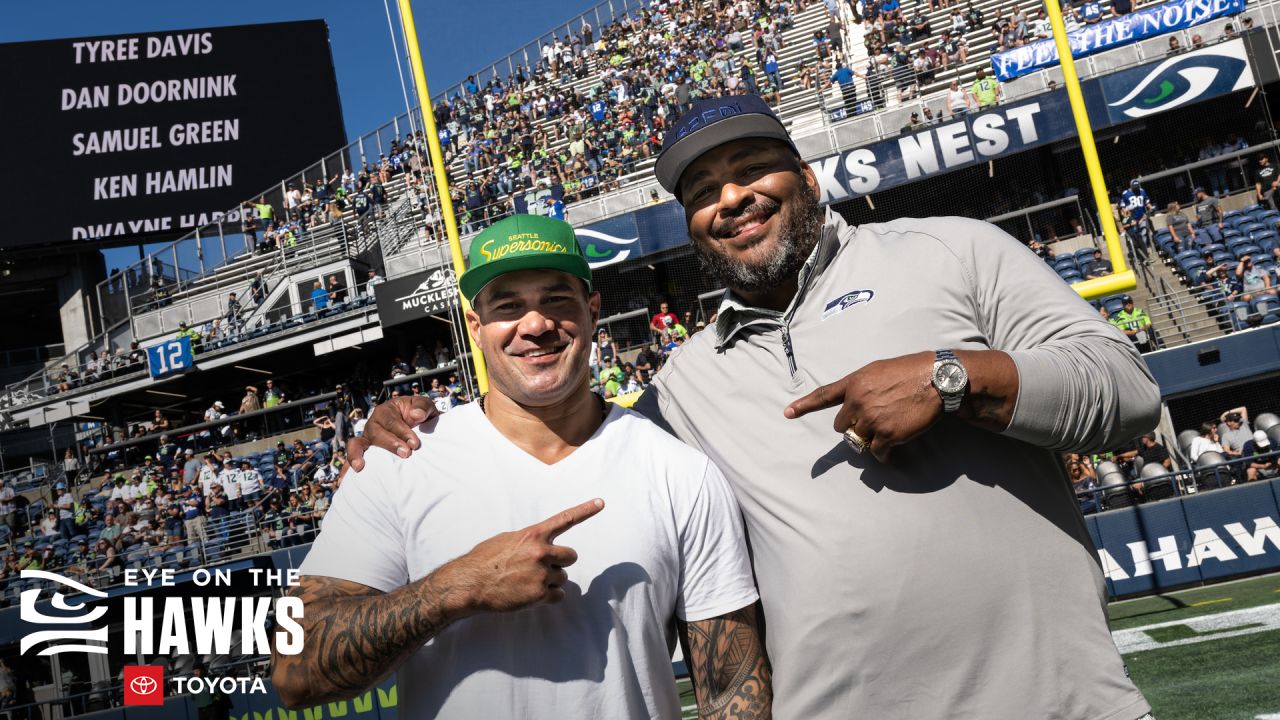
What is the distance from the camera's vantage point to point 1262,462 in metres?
9.51

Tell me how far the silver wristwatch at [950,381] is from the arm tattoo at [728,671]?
599 mm

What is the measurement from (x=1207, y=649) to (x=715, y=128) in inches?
234

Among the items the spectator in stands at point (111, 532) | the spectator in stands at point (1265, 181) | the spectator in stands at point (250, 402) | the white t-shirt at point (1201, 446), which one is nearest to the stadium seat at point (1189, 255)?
the spectator in stands at point (1265, 181)

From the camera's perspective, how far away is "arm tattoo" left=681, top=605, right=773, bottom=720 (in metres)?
1.80

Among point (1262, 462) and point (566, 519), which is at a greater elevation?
point (566, 519)

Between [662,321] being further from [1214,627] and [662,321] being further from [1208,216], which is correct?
[1208,216]

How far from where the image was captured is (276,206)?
2294 centimetres

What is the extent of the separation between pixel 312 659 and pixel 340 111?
2476cm

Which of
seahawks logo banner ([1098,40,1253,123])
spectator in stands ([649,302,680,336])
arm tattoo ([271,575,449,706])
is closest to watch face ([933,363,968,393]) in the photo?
arm tattoo ([271,575,449,706])

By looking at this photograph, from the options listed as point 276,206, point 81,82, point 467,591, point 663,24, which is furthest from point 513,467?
point 81,82

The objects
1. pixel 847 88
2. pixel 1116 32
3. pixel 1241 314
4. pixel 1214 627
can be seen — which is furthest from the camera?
pixel 847 88

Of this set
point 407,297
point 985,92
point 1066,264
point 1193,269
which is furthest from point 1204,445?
point 407,297

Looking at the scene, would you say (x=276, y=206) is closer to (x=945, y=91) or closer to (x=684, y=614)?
(x=945, y=91)

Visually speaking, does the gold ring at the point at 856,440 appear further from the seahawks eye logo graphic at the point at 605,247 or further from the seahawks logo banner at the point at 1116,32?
the seahawks logo banner at the point at 1116,32
